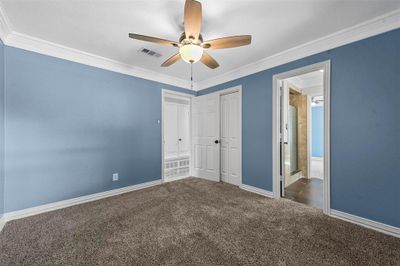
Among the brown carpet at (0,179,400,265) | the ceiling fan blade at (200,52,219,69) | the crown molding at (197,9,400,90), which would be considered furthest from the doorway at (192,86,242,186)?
the ceiling fan blade at (200,52,219,69)

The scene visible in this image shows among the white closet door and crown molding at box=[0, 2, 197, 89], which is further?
the white closet door

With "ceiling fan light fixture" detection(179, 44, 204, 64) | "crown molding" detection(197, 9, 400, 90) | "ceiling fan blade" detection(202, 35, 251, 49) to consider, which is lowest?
"ceiling fan light fixture" detection(179, 44, 204, 64)

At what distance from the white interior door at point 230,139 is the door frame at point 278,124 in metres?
0.79

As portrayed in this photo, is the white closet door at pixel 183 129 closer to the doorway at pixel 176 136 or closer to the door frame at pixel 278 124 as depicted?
the doorway at pixel 176 136

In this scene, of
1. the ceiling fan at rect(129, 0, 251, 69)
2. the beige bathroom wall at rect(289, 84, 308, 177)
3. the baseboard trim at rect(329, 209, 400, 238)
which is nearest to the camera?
the ceiling fan at rect(129, 0, 251, 69)

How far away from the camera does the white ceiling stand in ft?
5.69

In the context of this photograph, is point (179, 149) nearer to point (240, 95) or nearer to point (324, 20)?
point (240, 95)

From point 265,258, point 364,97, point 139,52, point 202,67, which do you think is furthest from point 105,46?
point 364,97

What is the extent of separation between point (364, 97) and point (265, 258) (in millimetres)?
2245

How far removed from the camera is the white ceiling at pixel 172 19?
174 centimetres

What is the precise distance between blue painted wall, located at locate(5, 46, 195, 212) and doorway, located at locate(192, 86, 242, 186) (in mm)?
1288

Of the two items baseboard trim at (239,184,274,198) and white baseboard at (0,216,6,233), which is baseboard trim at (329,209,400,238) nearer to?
baseboard trim at (239,184,274,198)

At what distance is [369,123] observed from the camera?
80.0 inches

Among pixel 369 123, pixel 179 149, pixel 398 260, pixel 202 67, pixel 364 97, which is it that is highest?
pixel 202 67
